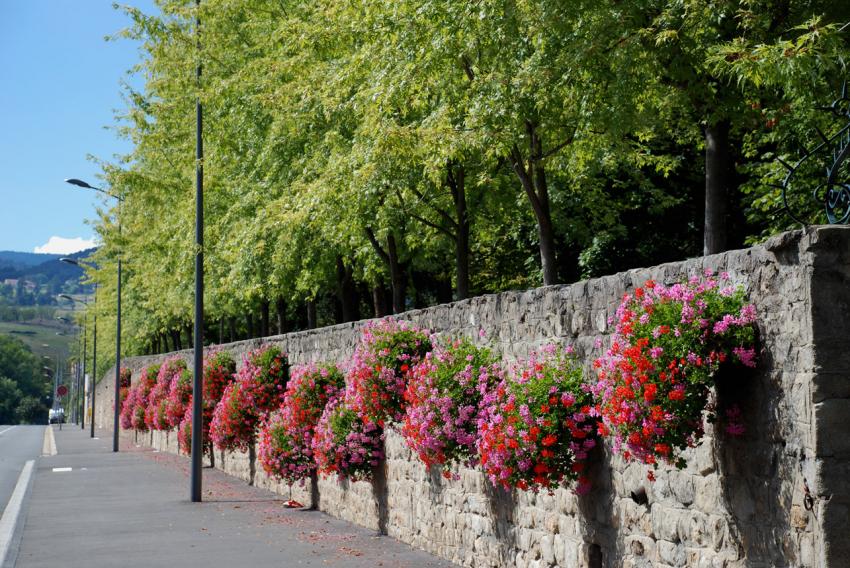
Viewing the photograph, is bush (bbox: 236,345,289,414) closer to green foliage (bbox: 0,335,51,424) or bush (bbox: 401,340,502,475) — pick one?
bush (bbox: 401,340,502,475)

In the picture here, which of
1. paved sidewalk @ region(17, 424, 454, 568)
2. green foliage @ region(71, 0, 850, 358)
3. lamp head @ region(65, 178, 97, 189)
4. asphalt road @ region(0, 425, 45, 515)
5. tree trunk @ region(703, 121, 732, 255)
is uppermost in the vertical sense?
lamp head @ region(65, 178, 97, 189)

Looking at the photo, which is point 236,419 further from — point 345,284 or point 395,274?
point 345,284

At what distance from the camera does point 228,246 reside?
974 inches

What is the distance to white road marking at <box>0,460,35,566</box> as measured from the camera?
44.7ft

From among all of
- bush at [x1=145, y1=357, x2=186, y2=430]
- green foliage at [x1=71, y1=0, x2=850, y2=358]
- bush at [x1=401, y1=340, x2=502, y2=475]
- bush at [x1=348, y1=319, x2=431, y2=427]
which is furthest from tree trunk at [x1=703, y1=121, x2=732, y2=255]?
bush at [x1=145, y1=357, x2=186, y2=430]

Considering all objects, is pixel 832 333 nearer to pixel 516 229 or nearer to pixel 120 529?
pixel 120 529

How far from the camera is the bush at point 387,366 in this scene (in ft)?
40.8

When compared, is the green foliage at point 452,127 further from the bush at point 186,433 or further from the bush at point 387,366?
the bush at point 186,433

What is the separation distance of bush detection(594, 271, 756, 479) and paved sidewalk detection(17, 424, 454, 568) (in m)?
4.72

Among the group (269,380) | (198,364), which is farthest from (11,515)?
(269,380)

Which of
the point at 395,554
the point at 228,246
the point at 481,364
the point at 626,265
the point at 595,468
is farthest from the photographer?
the point at 626,265

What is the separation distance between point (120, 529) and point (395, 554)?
497cm

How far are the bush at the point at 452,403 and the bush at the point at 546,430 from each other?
1.21 meters

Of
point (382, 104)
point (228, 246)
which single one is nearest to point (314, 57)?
point (382, 104)
